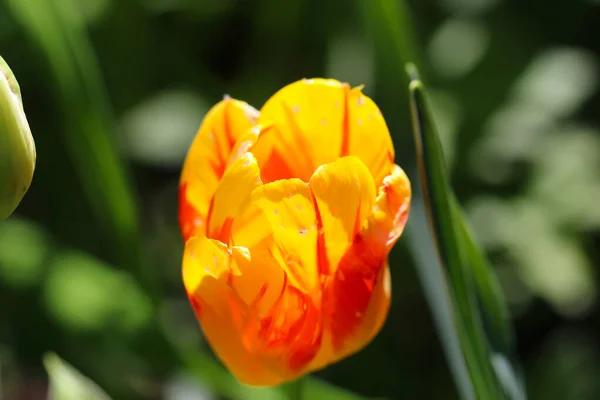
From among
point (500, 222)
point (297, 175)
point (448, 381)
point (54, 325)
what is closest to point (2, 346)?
point (54, 325)

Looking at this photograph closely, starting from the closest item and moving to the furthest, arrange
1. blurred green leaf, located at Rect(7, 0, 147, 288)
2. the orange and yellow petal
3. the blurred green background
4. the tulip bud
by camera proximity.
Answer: the tulip bud
the orange and yellow petal
blurred green leaf, located at Rect(7, 0, 147, 288)
the blurred green background

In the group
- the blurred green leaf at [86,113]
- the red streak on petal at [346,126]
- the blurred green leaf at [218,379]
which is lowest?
the blurred green leaf at [218,379]

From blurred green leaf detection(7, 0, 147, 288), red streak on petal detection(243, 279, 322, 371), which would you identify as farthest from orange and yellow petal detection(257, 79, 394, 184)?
blurred green leaf detection(7, 0, 147, 288)

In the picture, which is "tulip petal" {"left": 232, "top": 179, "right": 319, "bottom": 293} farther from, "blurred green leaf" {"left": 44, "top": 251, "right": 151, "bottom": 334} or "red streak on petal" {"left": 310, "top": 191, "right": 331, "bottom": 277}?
"blurred green leaf" {"left": 44, "top": 251, "right": 151, "bottom": 334}

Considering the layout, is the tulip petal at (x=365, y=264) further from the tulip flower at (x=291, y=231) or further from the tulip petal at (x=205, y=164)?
the tulip petal at (x=205, y=164)

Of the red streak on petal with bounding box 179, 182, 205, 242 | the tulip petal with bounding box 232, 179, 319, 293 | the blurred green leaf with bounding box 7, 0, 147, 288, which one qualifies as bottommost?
the blurred green leaf with bounding box 7, 0, 147, 288

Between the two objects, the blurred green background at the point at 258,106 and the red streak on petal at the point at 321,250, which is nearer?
the red streak on petal at the point at 321,250

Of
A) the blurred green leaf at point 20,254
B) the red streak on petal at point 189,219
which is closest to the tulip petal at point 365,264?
the red streak on petal at point 189,219
